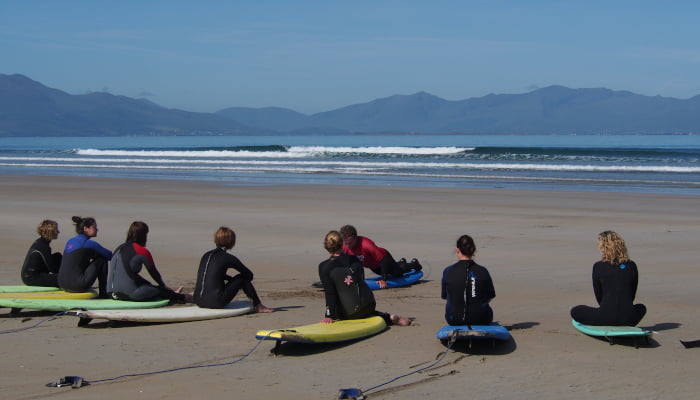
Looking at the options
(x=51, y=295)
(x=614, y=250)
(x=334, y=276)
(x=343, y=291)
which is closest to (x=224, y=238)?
(x=334, y=276)

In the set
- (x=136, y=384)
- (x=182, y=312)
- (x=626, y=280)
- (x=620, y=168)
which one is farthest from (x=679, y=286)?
(x=620, y=168)

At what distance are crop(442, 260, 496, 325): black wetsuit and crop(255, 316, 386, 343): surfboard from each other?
78 cm

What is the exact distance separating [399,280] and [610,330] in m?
3.58

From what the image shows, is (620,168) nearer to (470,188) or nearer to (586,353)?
(470,188)

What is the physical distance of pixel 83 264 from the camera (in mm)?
9211

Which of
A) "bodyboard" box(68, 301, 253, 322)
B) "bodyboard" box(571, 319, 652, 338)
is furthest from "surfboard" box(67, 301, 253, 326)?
"bodyboard" box(571, 319, 652, 338)

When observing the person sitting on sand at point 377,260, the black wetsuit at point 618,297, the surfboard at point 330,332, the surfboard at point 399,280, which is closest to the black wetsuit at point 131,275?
the surfboard at point 330,332

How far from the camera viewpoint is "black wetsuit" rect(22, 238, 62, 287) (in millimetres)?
9438

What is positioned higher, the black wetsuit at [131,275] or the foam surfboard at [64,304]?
the black wetsuit at [131,275]

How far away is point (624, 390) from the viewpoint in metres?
5.93

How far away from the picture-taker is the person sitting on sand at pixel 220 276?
8.35 metres

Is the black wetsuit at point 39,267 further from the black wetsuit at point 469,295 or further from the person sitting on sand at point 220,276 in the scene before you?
the black wetsuit at point 469,295

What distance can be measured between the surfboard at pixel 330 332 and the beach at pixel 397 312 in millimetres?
114

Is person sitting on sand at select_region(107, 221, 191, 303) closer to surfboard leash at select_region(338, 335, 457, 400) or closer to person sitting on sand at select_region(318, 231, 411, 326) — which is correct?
person sitting on sand at select_region(318, 231, 411, 326)
